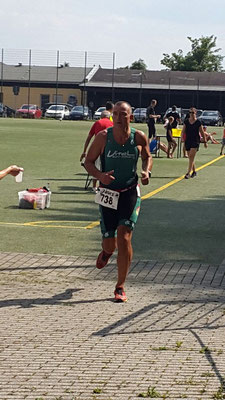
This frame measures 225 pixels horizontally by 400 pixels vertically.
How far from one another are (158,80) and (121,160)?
8149 cm

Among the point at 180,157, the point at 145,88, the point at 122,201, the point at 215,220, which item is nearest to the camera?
the point at 122,201

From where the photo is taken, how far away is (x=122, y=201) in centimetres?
866

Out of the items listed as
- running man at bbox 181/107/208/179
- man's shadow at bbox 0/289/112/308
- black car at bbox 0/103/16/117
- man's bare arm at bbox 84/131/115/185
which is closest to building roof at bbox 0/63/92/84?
black car at bbox 0/103/16/117

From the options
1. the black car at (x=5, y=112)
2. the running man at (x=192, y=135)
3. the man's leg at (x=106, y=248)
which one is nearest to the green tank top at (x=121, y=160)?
the man's leg at (x=106, y=248)

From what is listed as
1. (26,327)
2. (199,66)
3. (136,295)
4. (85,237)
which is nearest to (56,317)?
(26,327)

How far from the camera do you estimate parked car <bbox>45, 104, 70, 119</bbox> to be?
7325 centimetres

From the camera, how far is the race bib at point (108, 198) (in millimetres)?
8562

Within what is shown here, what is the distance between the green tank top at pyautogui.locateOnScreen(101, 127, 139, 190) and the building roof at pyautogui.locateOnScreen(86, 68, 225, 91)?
75.7 meters

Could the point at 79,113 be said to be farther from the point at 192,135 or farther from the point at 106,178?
the point at 106,178

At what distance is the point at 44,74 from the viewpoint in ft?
314

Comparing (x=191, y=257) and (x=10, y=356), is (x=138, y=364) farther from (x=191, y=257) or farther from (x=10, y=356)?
(x=191, y=257)

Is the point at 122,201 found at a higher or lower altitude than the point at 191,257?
higher

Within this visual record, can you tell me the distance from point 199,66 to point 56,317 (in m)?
112

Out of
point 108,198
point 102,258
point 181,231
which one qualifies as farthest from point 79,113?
point 108,198
